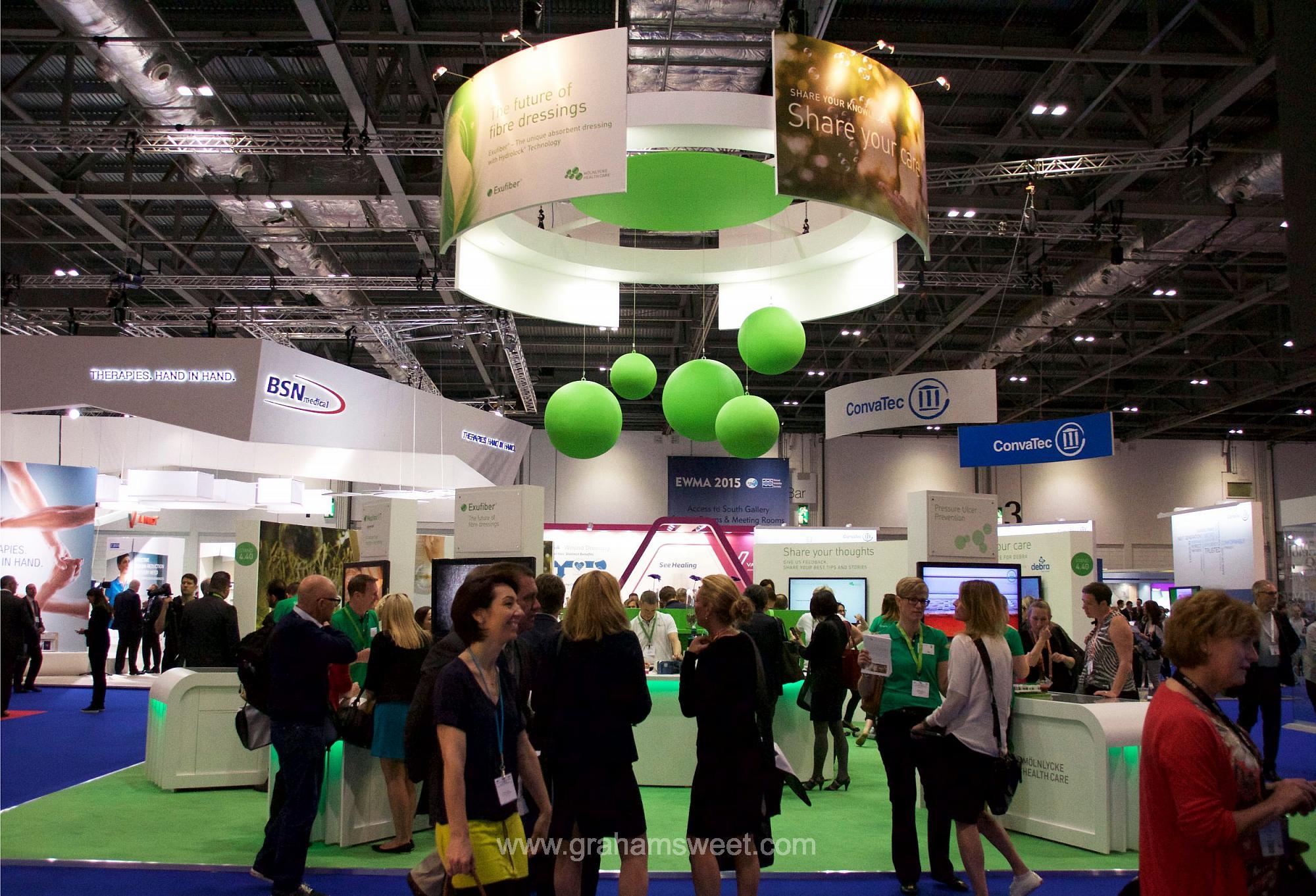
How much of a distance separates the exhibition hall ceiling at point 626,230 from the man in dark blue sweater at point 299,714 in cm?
290

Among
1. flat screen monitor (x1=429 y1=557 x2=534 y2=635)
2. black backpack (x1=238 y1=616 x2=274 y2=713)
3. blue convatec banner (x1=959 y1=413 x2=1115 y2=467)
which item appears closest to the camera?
black backpack (x1=238 y1=616 x2=274 y2=713)

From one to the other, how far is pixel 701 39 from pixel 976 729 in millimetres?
5345

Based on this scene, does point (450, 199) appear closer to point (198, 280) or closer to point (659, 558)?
point (198, 280)

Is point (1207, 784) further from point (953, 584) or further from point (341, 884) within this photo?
point (953, 584)

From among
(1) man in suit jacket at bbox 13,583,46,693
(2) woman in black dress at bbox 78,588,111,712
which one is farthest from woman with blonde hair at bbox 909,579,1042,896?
(1) man in suit jacket at bbox 13,583,46,693

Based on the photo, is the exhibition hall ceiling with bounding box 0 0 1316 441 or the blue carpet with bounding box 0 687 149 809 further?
the exhibition hall ceiling with bounding box 0 0 1316 441

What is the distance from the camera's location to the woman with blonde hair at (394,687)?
509 cm

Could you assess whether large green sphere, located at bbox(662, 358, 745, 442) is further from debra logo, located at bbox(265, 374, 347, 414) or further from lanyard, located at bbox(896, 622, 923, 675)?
debra logo, located at bbox(265, 374, 347, 414)

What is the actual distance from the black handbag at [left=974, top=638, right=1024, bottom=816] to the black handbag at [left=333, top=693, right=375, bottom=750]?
3019 millimetres

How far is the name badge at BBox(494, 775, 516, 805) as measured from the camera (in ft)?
8.14

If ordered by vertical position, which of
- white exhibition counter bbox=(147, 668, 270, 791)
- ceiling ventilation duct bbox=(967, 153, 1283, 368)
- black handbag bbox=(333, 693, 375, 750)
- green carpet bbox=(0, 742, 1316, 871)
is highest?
ceiling ventilation duct bbox=(967, 153, 1283, 368)

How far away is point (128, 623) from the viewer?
43.7ft

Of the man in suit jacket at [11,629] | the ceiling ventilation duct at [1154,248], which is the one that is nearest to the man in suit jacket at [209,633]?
the man in suit jacket at [11,629]

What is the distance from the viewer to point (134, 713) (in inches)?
427
